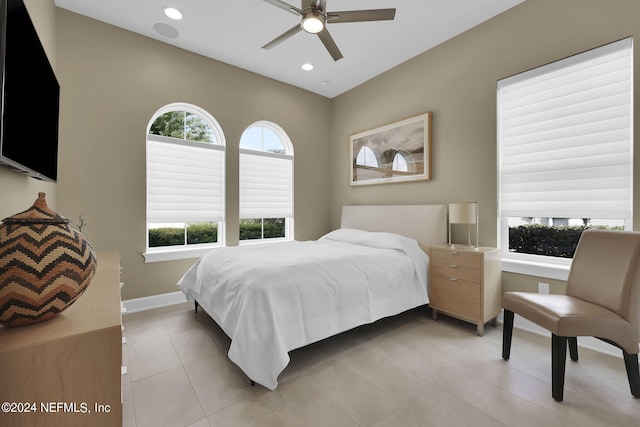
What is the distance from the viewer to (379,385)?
1.84m

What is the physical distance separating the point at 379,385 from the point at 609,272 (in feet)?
5.54

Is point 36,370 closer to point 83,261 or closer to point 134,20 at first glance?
point 83,261

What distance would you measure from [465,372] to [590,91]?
2.51 meters

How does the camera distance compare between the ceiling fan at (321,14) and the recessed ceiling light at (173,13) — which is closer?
the ceiling fan at (321,14)

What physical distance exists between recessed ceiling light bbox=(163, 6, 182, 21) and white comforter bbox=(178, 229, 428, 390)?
2.43 m

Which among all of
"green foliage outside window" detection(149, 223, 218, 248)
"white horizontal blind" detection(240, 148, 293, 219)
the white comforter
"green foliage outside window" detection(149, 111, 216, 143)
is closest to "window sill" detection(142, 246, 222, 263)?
"green foliage outside window" detection(149, 223, 218, 248)

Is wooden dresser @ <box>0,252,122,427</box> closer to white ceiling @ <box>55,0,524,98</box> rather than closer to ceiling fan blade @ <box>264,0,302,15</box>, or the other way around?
ceiling fan blade @ <box>264,0,302,15</box>

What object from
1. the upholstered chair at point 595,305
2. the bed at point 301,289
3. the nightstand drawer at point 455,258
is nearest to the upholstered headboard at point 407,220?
Result: the bed at point 301,289

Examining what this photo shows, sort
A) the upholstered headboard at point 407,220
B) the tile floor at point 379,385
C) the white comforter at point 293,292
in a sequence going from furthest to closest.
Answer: the upholstered headboard at point 407,220 < the white comforter at point 293,292 < the tile floor at point 379,385

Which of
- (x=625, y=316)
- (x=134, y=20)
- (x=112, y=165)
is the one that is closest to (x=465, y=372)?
(x=625, y=316)

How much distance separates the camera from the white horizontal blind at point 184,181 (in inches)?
129

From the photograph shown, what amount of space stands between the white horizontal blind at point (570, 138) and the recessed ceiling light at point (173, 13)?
335 cm

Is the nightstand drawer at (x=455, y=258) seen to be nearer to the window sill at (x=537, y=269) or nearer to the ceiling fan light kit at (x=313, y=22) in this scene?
the window sill at (x=537, y=269)

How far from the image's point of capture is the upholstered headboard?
3.20 meters
